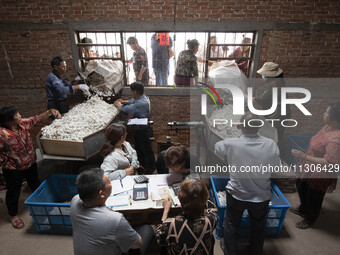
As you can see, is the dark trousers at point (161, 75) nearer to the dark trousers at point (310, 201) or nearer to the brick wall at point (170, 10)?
the brick wall at point (170, 10)

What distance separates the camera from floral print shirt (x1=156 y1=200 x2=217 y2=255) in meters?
1.69

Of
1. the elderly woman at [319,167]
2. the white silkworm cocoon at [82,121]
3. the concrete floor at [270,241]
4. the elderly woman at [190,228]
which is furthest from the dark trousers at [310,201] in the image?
the white silkworm cocoon at [82,121]

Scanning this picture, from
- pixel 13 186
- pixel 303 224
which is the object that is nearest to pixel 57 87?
pixel 13 186

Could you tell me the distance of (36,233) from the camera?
3.05m

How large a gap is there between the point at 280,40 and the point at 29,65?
5.32m

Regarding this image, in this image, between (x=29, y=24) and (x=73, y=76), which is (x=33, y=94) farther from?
(x=29, y=24)

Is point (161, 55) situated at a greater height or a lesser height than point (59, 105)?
greater

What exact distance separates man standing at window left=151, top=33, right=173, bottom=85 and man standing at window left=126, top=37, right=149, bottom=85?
22cm

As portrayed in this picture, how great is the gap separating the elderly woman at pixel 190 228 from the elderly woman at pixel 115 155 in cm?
115

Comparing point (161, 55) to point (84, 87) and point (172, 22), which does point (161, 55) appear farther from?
point (84, 87)

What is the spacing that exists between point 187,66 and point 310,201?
3.28m

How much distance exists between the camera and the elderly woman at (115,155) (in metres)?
2.69

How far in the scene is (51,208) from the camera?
2930mm

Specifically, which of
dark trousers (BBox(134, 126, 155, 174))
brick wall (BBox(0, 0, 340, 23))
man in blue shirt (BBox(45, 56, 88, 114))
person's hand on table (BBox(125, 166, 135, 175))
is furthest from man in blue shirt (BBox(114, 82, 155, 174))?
brick wall (BBox(0, 0, 340, 23))
